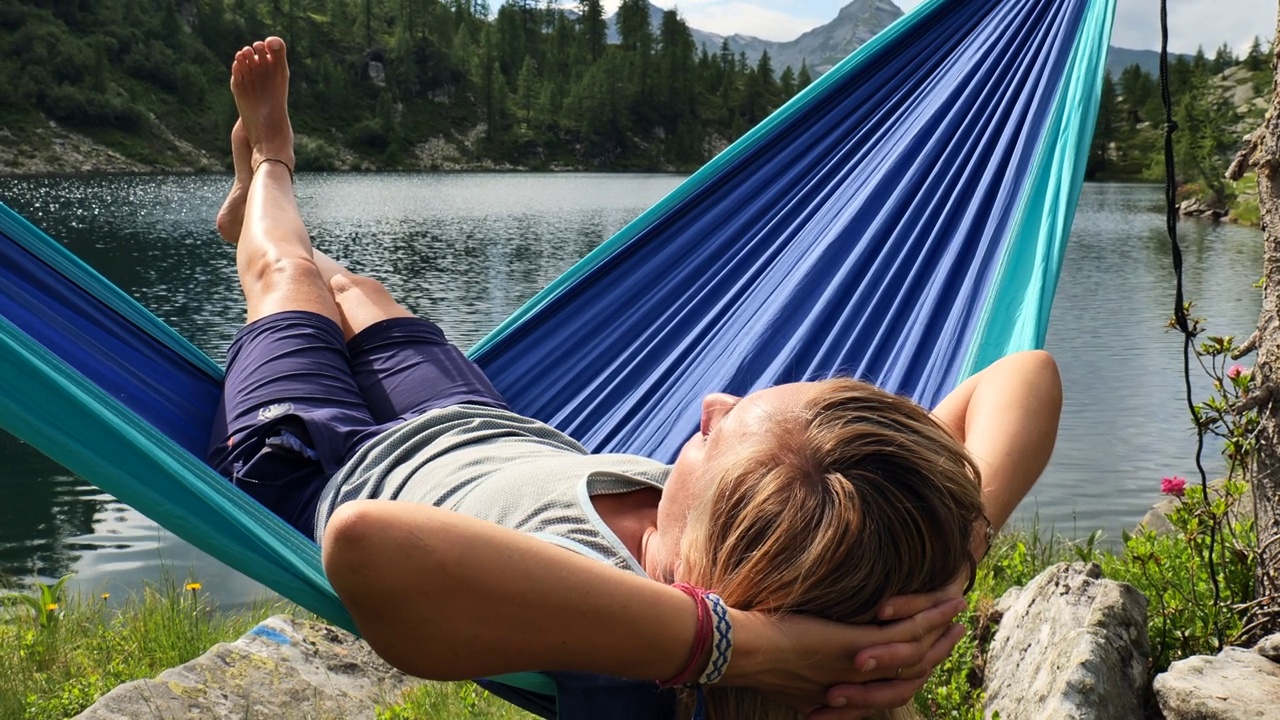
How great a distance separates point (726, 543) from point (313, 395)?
0.94m

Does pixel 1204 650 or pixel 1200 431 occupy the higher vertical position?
pixel 1200 431

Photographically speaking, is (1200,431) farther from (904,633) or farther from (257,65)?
(257,65)

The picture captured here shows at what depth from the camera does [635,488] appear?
1317 millimetres

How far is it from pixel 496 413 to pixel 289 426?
1.07 feet

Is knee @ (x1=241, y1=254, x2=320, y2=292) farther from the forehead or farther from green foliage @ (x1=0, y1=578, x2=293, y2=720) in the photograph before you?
the forehead

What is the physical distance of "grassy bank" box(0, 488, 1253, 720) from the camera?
212 centimetres

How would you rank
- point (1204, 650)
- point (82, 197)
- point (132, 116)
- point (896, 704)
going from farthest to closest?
1. point (132, 116)
2. point (82, 197)
3. point (1204, 650)
4. point (896, 704)

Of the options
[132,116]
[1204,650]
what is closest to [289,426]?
[1204,650]

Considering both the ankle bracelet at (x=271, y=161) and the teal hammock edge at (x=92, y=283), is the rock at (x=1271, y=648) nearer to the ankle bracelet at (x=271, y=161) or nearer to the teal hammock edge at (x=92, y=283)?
the teal hammock edge at (x=92, y=283)

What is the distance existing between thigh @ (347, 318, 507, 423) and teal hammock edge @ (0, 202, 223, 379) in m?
0.27

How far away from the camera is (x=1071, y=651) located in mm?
1849

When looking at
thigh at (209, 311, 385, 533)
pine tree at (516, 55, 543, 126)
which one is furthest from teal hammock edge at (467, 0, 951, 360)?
pine tree at (516, 55, 543, 126)

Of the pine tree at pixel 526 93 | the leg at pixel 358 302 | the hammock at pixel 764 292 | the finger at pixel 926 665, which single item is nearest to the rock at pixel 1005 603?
the hammock at pixel 764 292

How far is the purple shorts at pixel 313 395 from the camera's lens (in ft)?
5.29
